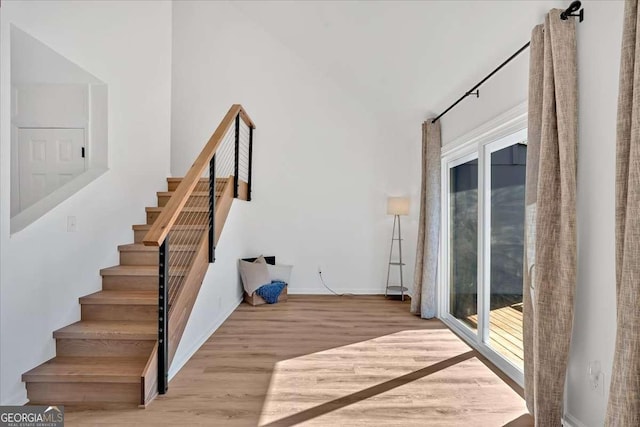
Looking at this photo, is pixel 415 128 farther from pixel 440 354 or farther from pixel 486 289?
pixel 440 354

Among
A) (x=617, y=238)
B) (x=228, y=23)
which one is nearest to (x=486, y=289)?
(x=617, y=238)

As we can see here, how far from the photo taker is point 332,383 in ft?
8.09

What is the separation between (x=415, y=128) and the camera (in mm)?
5176

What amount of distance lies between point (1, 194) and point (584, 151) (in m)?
3.23

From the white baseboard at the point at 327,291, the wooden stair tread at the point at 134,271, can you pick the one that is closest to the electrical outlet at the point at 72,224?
Answer: the wooden stair tread at the point at 134,271

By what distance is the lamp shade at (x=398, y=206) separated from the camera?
4.90 m

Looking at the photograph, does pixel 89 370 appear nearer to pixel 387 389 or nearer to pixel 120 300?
pixel 120 300

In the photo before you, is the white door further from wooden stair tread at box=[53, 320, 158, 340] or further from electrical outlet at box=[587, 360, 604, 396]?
electrical outlet at box=[587, 360, 604, 396]

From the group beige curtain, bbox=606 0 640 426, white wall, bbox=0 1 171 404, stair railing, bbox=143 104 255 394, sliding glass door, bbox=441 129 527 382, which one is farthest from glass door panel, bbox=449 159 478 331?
white wall, bbox=0 1 171 404

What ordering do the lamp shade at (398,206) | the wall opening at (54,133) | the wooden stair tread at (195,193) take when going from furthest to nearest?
1. the lamp shade at (398,206)
2. the wooden stair tread at (195,193)
3. the wall opening at (54,133)

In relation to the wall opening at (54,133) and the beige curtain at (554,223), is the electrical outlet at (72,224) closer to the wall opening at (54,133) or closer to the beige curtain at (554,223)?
the wall opening at (54,133)

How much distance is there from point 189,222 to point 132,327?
4.33ft

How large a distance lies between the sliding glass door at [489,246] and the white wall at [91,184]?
3220 mm

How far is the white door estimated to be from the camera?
3.38 metres
